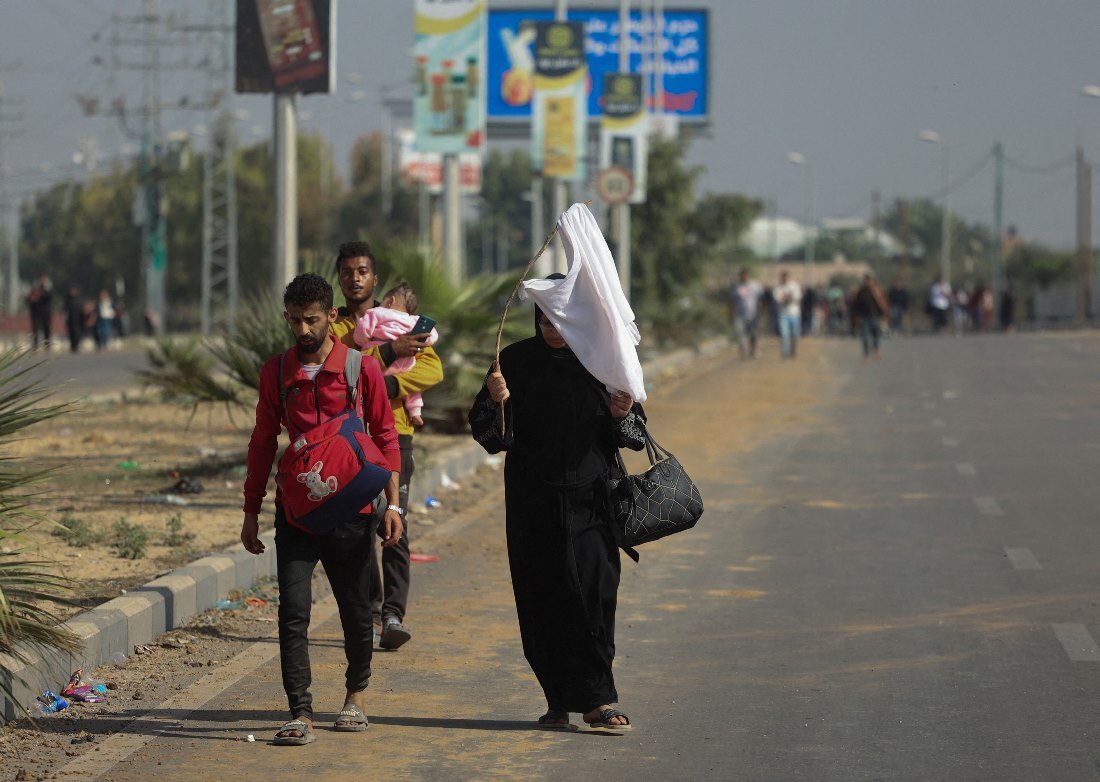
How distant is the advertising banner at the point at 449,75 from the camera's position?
861 inches

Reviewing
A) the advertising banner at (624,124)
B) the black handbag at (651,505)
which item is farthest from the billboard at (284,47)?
the advertising banner at (624,124)

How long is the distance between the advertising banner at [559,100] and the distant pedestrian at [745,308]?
257 inches

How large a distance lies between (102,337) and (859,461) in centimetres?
3892

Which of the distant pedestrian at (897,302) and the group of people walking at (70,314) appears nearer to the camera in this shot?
the group of people walking at (70,314)

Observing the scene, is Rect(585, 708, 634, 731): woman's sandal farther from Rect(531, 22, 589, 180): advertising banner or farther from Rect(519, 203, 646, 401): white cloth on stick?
Rect(531, 22, 589, 180): advertising banner

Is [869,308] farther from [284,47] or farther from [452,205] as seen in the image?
[284,47]

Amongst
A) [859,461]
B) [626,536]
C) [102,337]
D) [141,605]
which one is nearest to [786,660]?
[626,536]

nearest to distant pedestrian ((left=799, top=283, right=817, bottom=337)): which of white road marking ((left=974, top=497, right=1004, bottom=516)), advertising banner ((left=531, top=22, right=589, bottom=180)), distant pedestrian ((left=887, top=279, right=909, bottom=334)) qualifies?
distant pedestrian ((left=887, top=279, right=909, bottom=334))

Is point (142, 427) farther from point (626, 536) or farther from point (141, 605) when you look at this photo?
point (626, 536)

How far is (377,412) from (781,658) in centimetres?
254

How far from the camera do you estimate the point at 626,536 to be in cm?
671

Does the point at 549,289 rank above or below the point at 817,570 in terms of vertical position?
above

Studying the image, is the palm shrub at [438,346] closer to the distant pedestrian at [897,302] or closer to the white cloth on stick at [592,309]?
the white cloth on stick at [592,309]

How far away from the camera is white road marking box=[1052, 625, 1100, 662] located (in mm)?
8320
